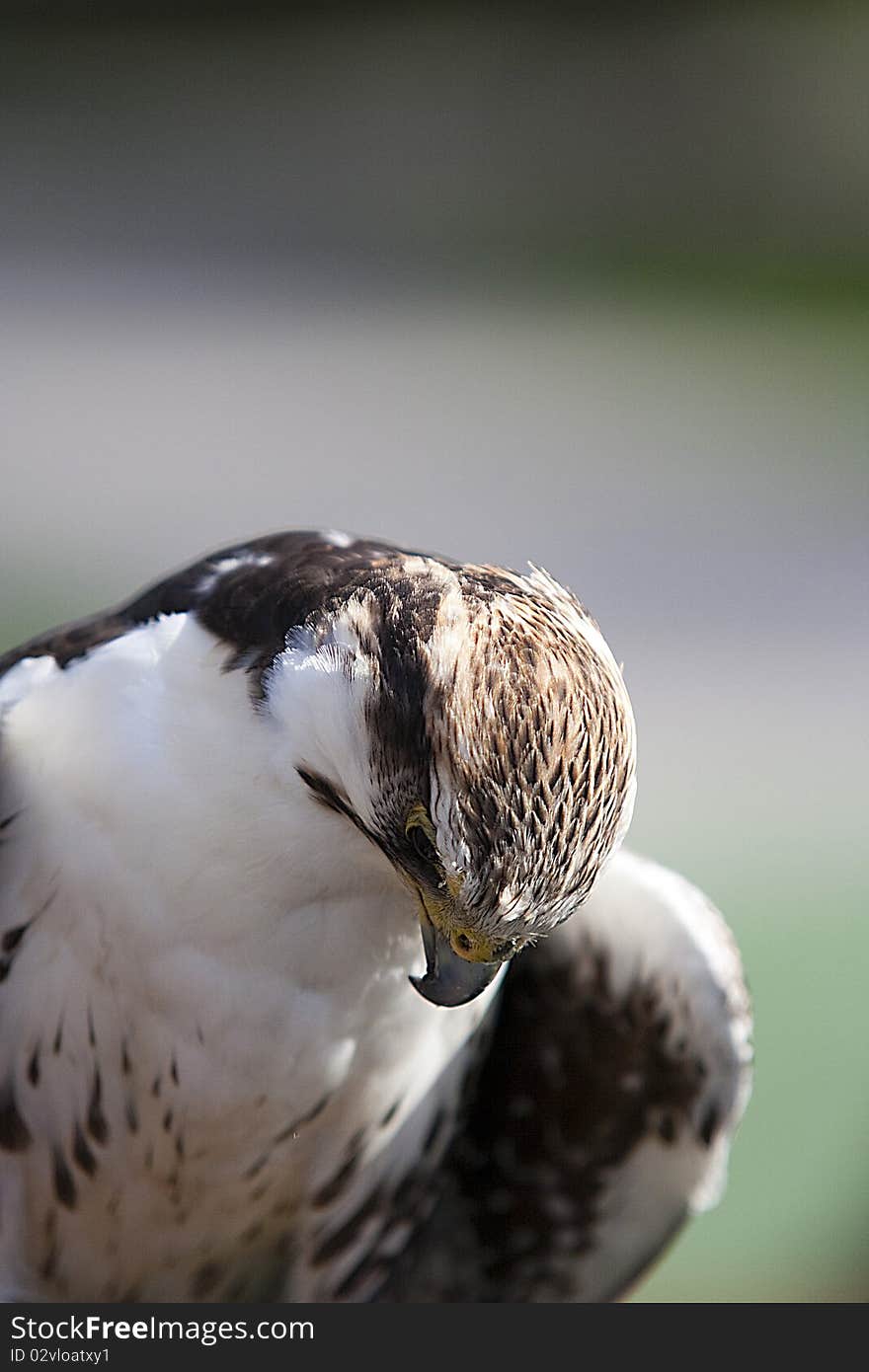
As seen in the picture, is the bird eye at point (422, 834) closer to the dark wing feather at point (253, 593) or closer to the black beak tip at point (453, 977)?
the black beak tip at point (453, 977)

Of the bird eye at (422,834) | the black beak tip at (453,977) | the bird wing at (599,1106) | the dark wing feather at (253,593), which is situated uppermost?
the dark wing feather at (253,593)

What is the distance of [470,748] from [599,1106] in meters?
0.89

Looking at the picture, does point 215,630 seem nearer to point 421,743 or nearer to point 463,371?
point 421,743

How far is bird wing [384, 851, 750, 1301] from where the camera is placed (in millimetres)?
1552

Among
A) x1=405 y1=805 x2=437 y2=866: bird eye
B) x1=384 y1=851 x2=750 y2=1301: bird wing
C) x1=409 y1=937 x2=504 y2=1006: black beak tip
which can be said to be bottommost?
x1=384 y1=851 x2=750 y2=1301: bird wing

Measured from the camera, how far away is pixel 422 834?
97cm

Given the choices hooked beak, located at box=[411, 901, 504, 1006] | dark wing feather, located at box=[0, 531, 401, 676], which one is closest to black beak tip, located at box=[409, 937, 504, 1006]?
hooked beak, located at box=[411, 901, 504, 1006]

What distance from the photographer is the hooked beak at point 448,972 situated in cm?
103

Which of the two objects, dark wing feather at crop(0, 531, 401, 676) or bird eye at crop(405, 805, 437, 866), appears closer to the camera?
bird eye at crop(405, 805, 437, 866)

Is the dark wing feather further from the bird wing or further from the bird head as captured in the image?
the bird wing

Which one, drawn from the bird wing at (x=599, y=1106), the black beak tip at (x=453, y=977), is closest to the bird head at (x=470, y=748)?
the black beak tip at (x=453, y=977)

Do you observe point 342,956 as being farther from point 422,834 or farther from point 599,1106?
point 599,1106

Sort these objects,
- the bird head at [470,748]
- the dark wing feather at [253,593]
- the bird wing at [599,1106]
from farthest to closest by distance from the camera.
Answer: the bird wing at [599,1106] < the dark wing feather at [253,593] < the bird head at [470,748]

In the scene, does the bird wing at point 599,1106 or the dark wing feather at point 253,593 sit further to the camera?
the bird wing at point 599,1106
